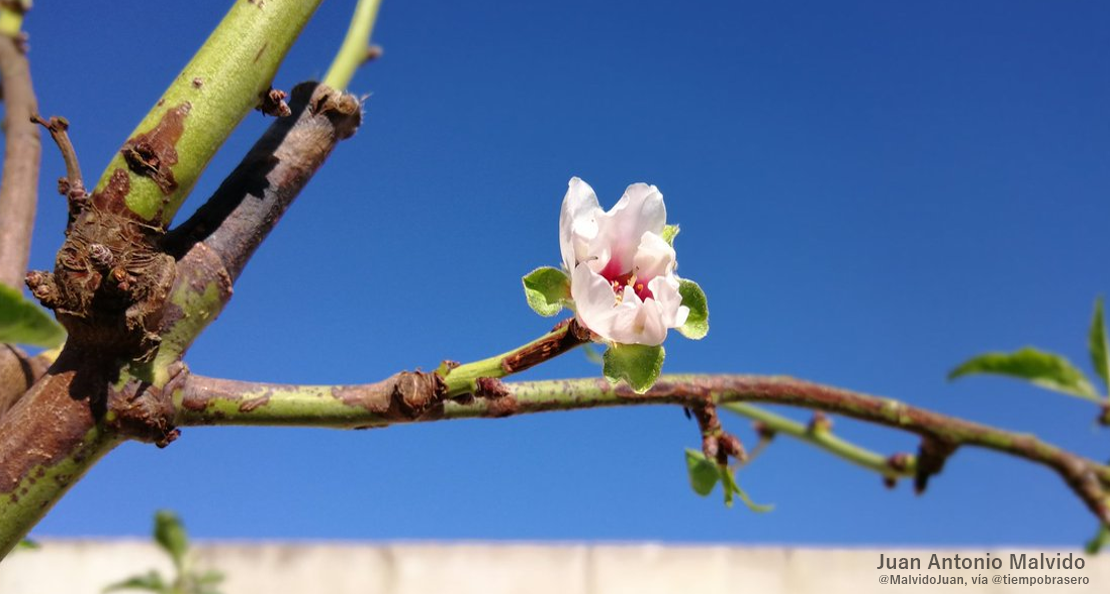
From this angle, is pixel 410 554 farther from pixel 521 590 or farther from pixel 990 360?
pixel 990 360

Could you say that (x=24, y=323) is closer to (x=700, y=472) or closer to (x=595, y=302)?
(x=595, y=302)

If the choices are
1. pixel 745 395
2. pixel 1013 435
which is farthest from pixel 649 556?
pixel 745 395

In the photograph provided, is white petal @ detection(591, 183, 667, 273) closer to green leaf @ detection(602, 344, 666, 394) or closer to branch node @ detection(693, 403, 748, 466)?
green leaf @ detection(602, 344, 666, 394)

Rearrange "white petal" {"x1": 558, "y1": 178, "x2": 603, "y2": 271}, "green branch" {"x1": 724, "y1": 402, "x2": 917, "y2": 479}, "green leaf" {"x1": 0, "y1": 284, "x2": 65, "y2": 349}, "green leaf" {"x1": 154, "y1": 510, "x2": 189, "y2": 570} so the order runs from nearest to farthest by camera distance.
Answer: "green leaf" {"x1": 0, "y1": 284, "x2": 65, "y2": 349}
"white petal" {"x1": 558, "y1": 178, "x2": 603, "y2": 271}
"green branch" {"x1": 724, "y1": 402, "x2": 917, "y2": 479}
"green leaf" {"x1": 154, "y1": 510, "x2": 189, "y2": 570}

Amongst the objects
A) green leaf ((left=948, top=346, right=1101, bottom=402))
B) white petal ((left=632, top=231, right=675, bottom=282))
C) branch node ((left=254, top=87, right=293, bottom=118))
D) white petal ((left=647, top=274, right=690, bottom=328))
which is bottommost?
white petal ((left=647, top=274, right=690, bottom=328))

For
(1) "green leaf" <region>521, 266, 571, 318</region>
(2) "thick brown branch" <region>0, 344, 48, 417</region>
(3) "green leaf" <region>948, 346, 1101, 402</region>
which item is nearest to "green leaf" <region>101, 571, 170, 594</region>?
(2) "thick brown branch" <region>0, 344, 48, 417</region>


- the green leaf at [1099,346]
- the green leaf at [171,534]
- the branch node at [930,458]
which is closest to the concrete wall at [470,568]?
the green leaf at [171,534]
